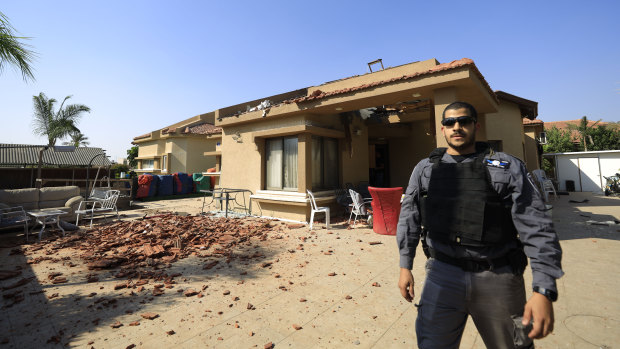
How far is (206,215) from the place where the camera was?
9.12m

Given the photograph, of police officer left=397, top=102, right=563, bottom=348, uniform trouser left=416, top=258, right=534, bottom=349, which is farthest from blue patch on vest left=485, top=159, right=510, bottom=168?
A: uniform trouser left=416, top=258, right=534, bottom=349

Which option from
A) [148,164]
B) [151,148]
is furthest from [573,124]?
A: [148,164]

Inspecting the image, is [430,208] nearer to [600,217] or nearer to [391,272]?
[391,272]

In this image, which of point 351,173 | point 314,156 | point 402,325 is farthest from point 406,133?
point 402,325

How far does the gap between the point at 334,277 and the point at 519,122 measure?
12293 mm

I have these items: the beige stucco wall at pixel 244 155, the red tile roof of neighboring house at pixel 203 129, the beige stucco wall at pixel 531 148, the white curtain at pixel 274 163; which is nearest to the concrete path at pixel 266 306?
the white curtain at pixel 274 163

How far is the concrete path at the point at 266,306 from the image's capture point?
2322 mm

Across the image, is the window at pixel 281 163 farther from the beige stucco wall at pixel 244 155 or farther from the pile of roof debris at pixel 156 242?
the pile of roof debris at pixel 156 242

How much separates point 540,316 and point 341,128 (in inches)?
314

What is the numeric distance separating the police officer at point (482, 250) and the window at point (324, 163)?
6.34 metres

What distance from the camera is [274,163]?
8594 mm

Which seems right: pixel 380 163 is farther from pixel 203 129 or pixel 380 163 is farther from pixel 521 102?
pixel 203 129

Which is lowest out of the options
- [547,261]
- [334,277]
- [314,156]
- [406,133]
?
[334,277]

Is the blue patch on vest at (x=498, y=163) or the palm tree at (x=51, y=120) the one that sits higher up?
the palm tree at (x=51, y=120)
